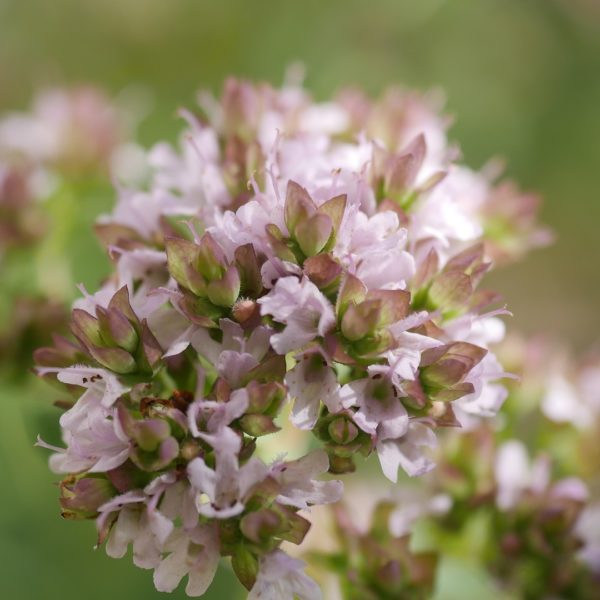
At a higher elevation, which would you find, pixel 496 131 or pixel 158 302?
pixel 496 131

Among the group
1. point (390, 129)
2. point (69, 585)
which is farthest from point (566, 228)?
point (69, 585)

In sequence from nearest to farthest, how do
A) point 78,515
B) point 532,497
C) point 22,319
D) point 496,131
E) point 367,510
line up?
point 78,515 → point 532,497 → point 22,319 → point 367,510 → point 496,131

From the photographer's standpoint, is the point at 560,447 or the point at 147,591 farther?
the point at 147,591

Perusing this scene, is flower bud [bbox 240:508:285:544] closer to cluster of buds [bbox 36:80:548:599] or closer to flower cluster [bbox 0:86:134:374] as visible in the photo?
cluster of buds [bbox 36:80:548:599]

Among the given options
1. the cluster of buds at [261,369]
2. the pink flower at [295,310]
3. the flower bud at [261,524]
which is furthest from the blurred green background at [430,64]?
the flower bud at [261,524]

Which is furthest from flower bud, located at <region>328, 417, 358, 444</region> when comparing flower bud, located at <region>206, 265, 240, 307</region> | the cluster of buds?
flower bud, located at <region>206, 265, 240, 307</region>

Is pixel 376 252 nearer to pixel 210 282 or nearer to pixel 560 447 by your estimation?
pixel 210 282

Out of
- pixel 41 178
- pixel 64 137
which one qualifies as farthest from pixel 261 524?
pixel 64 137

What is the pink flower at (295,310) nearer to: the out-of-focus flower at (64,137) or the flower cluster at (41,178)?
the flower cluster at (41,178)
